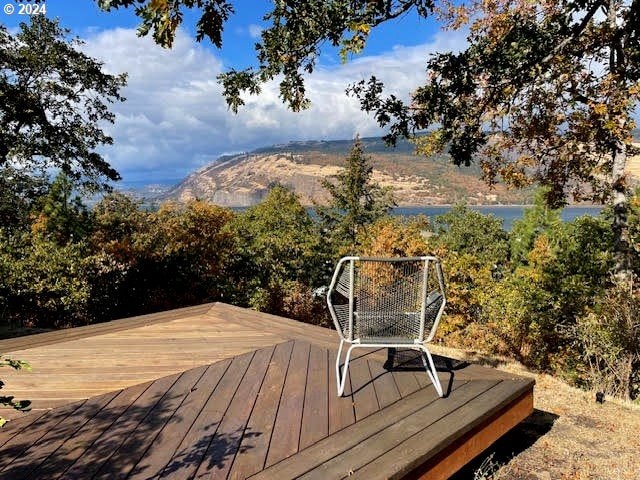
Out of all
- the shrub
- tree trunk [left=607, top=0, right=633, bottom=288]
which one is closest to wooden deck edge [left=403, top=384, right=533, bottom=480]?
the shrub

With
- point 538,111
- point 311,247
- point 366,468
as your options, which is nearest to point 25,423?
point 366,468

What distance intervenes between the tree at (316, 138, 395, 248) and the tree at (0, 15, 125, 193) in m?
18.9

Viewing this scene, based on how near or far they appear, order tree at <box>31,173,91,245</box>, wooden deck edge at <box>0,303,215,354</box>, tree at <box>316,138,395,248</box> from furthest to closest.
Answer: tree at <box>316,138,395,248</box>, tree at <box>31,173,91,245</box>, wooden deck edge at <box>0,303,215,354</box>

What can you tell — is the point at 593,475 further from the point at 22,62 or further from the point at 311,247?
the point at 22,62

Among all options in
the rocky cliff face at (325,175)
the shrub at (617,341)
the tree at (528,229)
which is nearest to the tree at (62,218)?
the shrub at (617,341)

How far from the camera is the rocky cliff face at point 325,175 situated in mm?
72188

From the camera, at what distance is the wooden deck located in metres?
2.02

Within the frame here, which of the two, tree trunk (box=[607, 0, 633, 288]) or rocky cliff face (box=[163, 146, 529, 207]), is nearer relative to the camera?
tree trunk (box=[607, 0, 633, 288])

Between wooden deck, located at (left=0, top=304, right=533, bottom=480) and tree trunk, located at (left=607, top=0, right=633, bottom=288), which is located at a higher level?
tree trunk, located at (left=607, top=0, right=633, bottom=288)

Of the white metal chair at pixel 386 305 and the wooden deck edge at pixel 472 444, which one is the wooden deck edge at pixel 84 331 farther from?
the wooden deck edge at pixel 472 444

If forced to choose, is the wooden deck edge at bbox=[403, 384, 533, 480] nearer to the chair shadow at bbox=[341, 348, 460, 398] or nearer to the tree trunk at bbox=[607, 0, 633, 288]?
the chair shadow at bbox=[341, 348, 460, 398]

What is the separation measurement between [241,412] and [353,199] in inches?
1053

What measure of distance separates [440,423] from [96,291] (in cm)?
595

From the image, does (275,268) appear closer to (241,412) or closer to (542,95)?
(542,95)
